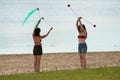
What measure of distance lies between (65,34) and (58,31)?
350 cm

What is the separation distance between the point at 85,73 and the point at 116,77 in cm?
100

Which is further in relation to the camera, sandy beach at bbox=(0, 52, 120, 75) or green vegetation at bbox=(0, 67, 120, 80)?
sandy beach at bbox=(0, 52, 120, 75)

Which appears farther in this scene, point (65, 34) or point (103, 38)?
point (65, 34)

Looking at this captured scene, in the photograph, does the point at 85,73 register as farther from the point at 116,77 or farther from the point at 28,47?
the point at 28,47

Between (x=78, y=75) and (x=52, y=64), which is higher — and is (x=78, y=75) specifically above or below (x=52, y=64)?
above

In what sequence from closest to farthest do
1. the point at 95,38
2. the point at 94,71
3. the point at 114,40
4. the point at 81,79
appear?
the point at 81,79 → the point at 94,71 → the point at 114,40 → the point at 95,38

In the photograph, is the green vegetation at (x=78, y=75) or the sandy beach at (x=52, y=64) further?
the sandy beach at (x=52, y=64)

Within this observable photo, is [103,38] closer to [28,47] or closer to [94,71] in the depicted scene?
[28,47]

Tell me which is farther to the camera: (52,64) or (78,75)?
(52,64)

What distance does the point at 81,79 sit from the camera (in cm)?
1403

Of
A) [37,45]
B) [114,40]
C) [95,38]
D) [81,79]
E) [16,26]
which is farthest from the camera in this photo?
[16,26]

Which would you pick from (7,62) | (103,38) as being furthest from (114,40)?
(7,62)

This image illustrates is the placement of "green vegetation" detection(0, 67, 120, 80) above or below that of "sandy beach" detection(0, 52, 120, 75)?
above

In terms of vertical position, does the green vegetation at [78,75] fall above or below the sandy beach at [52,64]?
above
